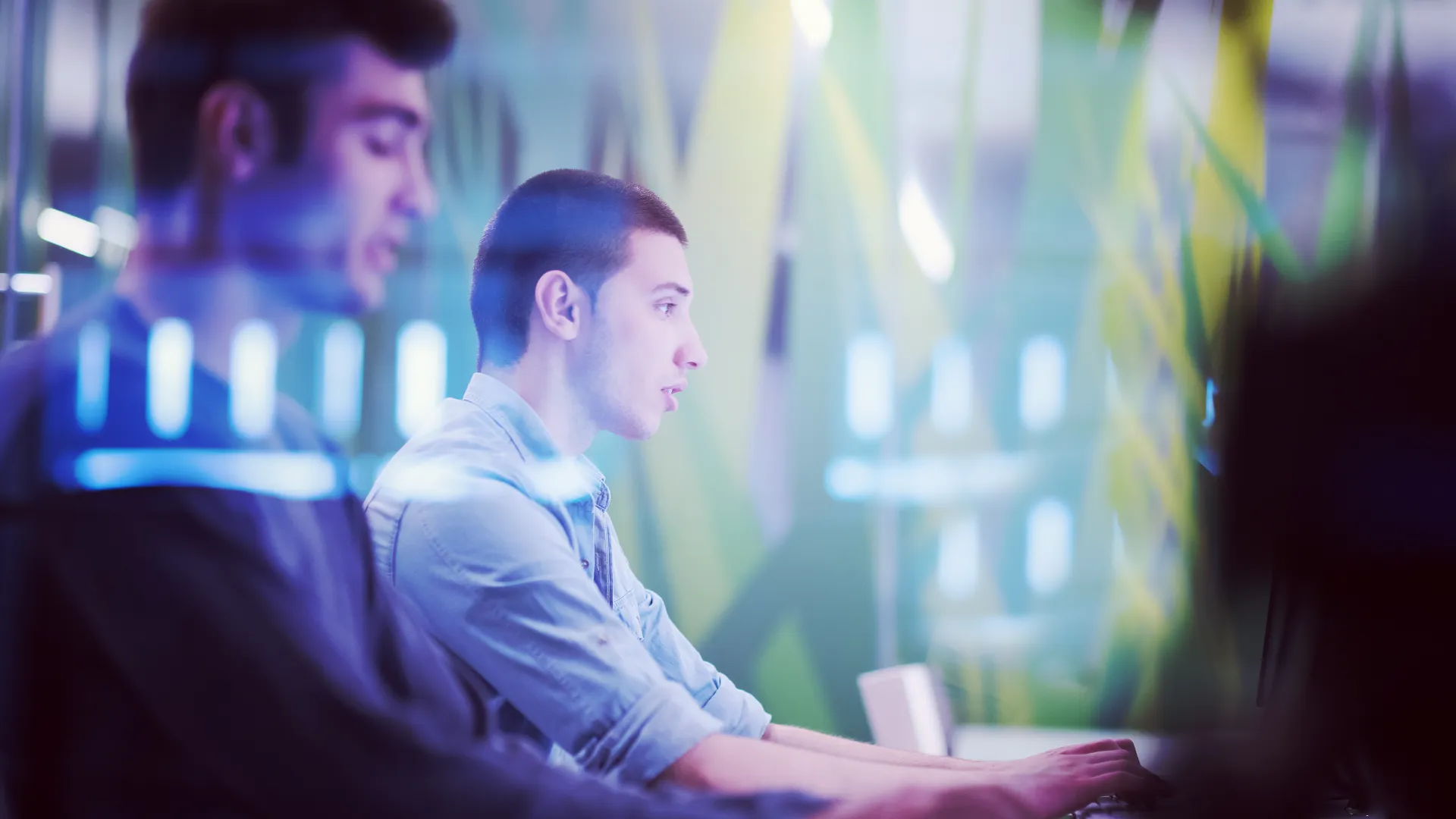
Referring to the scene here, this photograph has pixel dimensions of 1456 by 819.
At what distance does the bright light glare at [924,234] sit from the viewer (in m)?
1.47

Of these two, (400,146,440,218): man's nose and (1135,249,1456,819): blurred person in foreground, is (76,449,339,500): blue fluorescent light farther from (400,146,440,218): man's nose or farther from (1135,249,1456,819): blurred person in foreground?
(1135,249,1456,819): blurred person in foreground

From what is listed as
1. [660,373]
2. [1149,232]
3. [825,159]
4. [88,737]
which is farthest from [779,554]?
[88,737]

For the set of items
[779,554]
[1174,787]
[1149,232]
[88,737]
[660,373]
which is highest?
[1149,232]

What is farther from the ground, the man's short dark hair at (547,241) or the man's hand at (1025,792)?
the man's short dark hair at (547,241)

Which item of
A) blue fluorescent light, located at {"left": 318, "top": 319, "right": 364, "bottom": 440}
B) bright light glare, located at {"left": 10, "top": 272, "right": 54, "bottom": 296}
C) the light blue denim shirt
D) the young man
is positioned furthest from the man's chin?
bright light glare, located at {"left": 10, "top": 272, "right": 54, "bottom": 296}

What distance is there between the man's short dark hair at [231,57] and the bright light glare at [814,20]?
1.83 feet

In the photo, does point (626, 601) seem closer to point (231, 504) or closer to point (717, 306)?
point (717, 306)

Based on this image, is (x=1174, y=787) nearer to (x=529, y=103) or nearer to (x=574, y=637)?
(x=574, y=637)

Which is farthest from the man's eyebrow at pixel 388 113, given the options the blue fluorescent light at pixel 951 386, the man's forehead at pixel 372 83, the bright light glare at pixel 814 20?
the blue fluorescent light at pixel 951 386

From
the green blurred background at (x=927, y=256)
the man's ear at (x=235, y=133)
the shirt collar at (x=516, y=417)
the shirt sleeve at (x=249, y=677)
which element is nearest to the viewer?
the shirt sleeve at (x=249, y=677)

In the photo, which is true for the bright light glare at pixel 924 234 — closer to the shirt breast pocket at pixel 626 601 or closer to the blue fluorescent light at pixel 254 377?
the shirt breast pocket at pixel 626 601

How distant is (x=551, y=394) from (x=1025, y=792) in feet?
2.62

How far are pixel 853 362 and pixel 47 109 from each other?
4.28ft

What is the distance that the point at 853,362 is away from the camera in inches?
58.0
